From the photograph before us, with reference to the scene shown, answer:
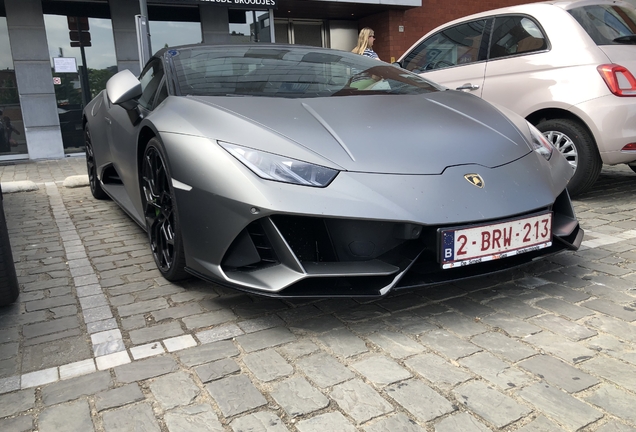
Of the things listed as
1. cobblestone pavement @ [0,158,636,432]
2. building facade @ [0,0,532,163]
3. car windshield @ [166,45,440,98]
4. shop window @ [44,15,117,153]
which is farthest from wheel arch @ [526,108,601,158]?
shop window @ [44,15,117,153]

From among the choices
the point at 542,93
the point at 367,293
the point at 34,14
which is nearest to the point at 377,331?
the point at 367,293

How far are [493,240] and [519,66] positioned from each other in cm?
306

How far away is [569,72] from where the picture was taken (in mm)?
4285

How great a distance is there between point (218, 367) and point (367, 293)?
626mm

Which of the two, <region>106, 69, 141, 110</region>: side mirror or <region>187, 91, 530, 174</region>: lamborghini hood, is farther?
<region>106, 69, 141, 110</region>: side mirror

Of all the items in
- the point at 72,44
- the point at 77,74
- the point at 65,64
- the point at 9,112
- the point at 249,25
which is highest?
the point at 249,25

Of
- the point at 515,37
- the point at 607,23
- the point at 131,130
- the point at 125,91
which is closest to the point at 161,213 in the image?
the point at 131,130

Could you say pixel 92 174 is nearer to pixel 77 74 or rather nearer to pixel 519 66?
pixel 519 66

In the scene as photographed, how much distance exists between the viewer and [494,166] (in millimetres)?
2395

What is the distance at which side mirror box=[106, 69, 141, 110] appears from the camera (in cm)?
317

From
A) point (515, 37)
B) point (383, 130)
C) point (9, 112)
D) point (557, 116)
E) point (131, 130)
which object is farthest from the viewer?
point (9, 112)

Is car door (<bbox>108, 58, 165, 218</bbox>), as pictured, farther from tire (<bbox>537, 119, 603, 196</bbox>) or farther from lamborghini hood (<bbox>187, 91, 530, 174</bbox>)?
tire (<bbox>537, 119, 603, 196</bbox>)

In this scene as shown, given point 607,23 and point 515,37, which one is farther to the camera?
point 515,37

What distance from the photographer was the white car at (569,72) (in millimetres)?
4070
